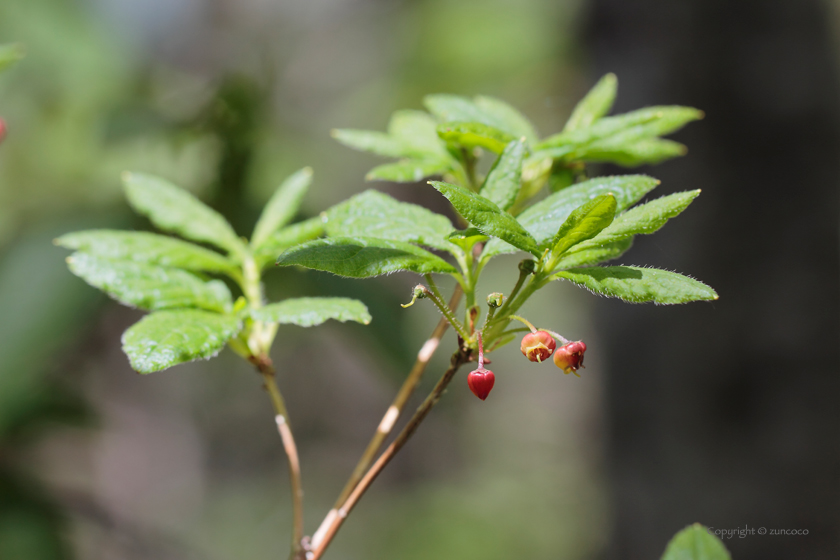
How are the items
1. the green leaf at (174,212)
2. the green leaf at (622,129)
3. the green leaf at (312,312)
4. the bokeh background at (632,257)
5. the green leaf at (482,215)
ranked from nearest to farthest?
the green leaf at (482,215)
the green leaf at (312,312)
the green leaf at (622,129)
the green leaf at (174,212)
the bokeh background at (632,257)

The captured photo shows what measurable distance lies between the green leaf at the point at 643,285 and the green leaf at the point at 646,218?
0.09 feet

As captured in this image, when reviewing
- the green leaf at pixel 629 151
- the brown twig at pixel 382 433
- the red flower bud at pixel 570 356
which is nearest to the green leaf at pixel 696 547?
the red flower bud at pixel 570 356

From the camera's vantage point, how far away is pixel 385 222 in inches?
20.4

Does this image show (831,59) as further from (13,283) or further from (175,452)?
(175,452)

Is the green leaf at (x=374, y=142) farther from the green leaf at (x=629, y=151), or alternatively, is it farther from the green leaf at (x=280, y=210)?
the green leaf at (x=629, y=151)

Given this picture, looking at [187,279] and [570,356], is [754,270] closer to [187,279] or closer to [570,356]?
[570,356]

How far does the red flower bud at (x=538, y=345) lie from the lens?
454mm

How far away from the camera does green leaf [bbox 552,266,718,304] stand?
41 cm

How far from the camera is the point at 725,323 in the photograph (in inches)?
76.5

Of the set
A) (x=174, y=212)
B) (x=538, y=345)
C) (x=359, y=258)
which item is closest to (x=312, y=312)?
(x=359, y=258)

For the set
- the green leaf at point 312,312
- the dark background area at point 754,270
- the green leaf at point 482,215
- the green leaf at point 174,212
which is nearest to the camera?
the green leaf at point 482,215

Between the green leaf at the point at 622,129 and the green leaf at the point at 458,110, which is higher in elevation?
the green leaf at the point at 622,129

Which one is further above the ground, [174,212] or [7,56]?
[7,56]

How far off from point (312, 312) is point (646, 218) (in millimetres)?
299
